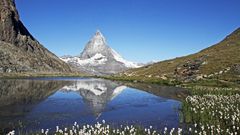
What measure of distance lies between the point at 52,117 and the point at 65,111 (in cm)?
564

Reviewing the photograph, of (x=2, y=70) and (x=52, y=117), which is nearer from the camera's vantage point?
(x=52, y=117)

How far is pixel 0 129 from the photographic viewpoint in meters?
27.0

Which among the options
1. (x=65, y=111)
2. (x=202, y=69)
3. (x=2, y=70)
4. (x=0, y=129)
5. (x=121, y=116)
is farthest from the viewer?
(x=2, y=70)

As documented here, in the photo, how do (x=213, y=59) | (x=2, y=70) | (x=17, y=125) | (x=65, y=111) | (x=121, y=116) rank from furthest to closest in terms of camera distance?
(x=2, y=70), (x=213, y=59), (x=65, y=111), (x=121, y=116), (x=17, y=125)

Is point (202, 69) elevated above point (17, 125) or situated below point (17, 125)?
above

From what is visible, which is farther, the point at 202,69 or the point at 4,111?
the point at 202,69

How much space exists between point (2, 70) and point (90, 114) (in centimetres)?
17370

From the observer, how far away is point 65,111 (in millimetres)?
40906

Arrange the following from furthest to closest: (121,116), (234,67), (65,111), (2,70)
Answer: (2,70) < (234,67) < (65,111) < (121,116)

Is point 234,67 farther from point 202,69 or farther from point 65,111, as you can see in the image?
point 65,111

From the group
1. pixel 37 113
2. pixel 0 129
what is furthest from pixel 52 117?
pixel 0 129

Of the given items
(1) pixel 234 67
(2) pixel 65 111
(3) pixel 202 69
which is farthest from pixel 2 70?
(2) pixel 65 111

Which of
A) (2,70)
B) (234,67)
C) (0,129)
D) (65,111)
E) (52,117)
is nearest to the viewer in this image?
(0,129)

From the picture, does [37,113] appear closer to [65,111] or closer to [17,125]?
[65,111]
